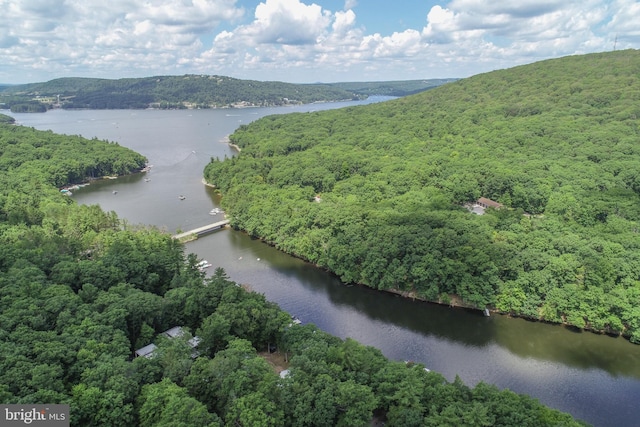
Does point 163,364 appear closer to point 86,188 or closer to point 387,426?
point 387,426

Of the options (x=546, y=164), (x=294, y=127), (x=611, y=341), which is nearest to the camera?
(x=611, y=341)

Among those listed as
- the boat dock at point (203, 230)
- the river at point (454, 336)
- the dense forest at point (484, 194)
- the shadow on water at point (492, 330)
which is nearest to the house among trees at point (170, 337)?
the river at point (454, 336)

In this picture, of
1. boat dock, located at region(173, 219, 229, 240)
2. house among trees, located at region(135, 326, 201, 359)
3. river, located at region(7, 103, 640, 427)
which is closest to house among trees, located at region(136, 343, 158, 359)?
house among trees, located at region(135, 326, 201, 359)

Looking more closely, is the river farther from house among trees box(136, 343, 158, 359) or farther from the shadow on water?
house among trees box(136, 343, 158, 359)

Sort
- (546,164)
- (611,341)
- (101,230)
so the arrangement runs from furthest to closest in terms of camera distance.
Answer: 1. (546,164)
2. (101,230)
3. (611,341)

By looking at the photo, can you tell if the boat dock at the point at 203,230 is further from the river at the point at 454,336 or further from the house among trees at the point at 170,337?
the house among trees at the point at 170,337

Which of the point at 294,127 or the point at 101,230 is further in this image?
the point at 294,127

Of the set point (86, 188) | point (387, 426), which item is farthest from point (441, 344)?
point (86, 188)
